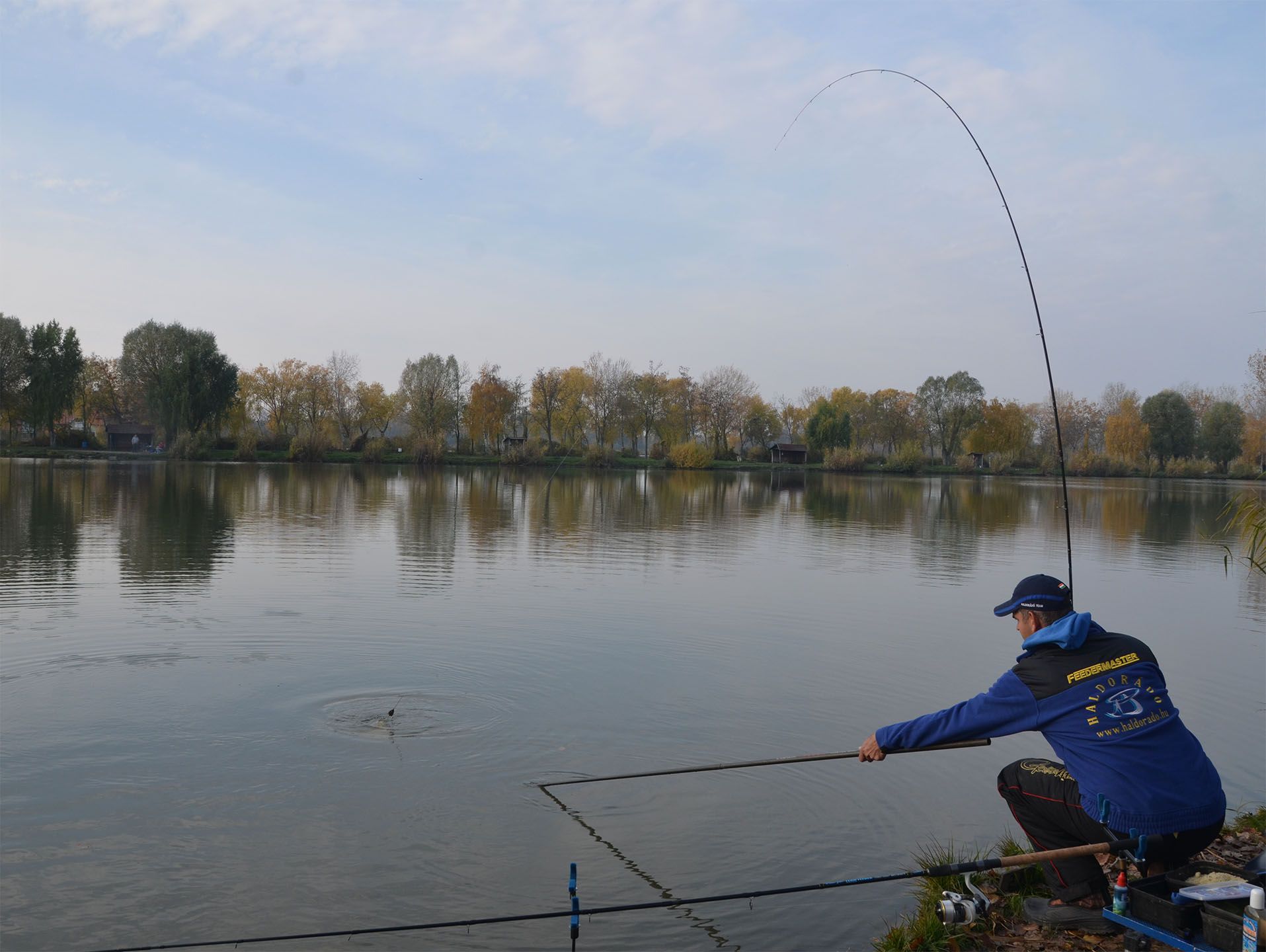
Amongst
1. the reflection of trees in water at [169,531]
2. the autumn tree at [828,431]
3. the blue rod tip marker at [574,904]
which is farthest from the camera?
the autumn tree at [828,431]

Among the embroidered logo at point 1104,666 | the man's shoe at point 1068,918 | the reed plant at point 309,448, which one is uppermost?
the reed plant at point 309,448

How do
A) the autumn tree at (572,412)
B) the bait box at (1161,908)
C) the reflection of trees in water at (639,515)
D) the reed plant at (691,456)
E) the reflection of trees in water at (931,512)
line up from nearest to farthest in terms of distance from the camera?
the bait box at (1161,908) < the reflection of trees in water at (639,515) < the reflection of trees in water at (931,512) < the reed plant at (691,456) < the autumn tree at (572,412)

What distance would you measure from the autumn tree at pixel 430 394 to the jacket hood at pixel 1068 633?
289 ft

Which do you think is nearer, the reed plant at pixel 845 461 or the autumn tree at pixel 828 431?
the reed plant at pixel 845 461

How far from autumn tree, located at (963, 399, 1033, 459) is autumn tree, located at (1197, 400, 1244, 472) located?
17648 mm

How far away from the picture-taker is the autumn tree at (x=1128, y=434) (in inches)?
3910

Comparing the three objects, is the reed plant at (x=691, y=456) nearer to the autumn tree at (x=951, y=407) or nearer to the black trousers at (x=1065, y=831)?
the autumn tree at (x=951, y=407)

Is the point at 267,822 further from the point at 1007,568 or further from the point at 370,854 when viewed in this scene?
the point at 1007,568

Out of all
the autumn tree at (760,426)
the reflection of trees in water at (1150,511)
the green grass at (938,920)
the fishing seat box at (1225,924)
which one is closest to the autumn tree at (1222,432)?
the reflection of trees in water at (1150,511)

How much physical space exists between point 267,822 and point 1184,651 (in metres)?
12.4

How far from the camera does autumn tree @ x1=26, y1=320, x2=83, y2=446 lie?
74.8 m

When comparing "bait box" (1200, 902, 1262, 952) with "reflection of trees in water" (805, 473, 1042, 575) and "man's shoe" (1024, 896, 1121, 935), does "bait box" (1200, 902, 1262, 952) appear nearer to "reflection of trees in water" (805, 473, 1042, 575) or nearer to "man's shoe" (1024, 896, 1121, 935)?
"man's shoe" (1024, 896, 1121, 935)

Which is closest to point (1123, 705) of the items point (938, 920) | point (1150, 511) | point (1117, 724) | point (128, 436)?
point (1117, 724)

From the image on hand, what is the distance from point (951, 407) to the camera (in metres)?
110
